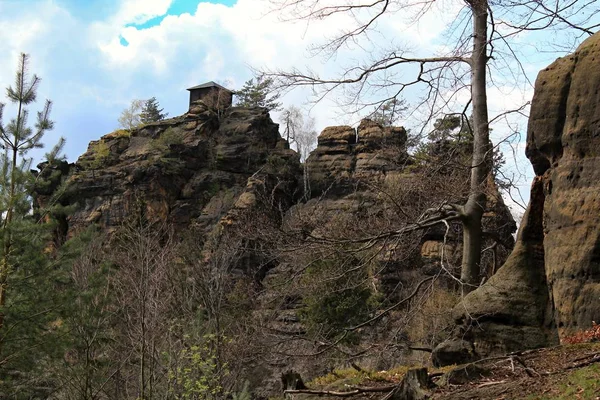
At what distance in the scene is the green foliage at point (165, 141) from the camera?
43.6 metres

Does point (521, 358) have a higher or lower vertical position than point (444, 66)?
lower

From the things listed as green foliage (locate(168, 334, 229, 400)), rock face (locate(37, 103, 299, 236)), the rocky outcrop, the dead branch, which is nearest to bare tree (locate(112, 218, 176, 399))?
green foliage (locate(168, 334, 229, 400))

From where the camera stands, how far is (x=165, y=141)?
143ft

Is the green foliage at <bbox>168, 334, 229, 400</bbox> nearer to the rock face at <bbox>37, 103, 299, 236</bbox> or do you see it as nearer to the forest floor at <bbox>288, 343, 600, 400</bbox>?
the forest floor at <bbox>288, 343, 600, 400</bbox>

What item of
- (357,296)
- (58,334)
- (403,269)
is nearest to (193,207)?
(403,269)

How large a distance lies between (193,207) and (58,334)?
99.6ft

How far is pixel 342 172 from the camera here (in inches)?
1522

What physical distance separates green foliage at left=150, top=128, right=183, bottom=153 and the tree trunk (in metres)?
35.2

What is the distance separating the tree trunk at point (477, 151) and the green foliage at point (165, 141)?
116 ft

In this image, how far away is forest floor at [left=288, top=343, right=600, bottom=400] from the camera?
494 cm

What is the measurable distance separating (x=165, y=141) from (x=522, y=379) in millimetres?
40396

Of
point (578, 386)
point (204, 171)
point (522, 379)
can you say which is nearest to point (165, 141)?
point (204, 171)

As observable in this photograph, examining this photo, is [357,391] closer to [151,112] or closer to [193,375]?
[193,375]

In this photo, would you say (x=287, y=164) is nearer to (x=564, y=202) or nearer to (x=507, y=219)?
(x=507, y=219)
